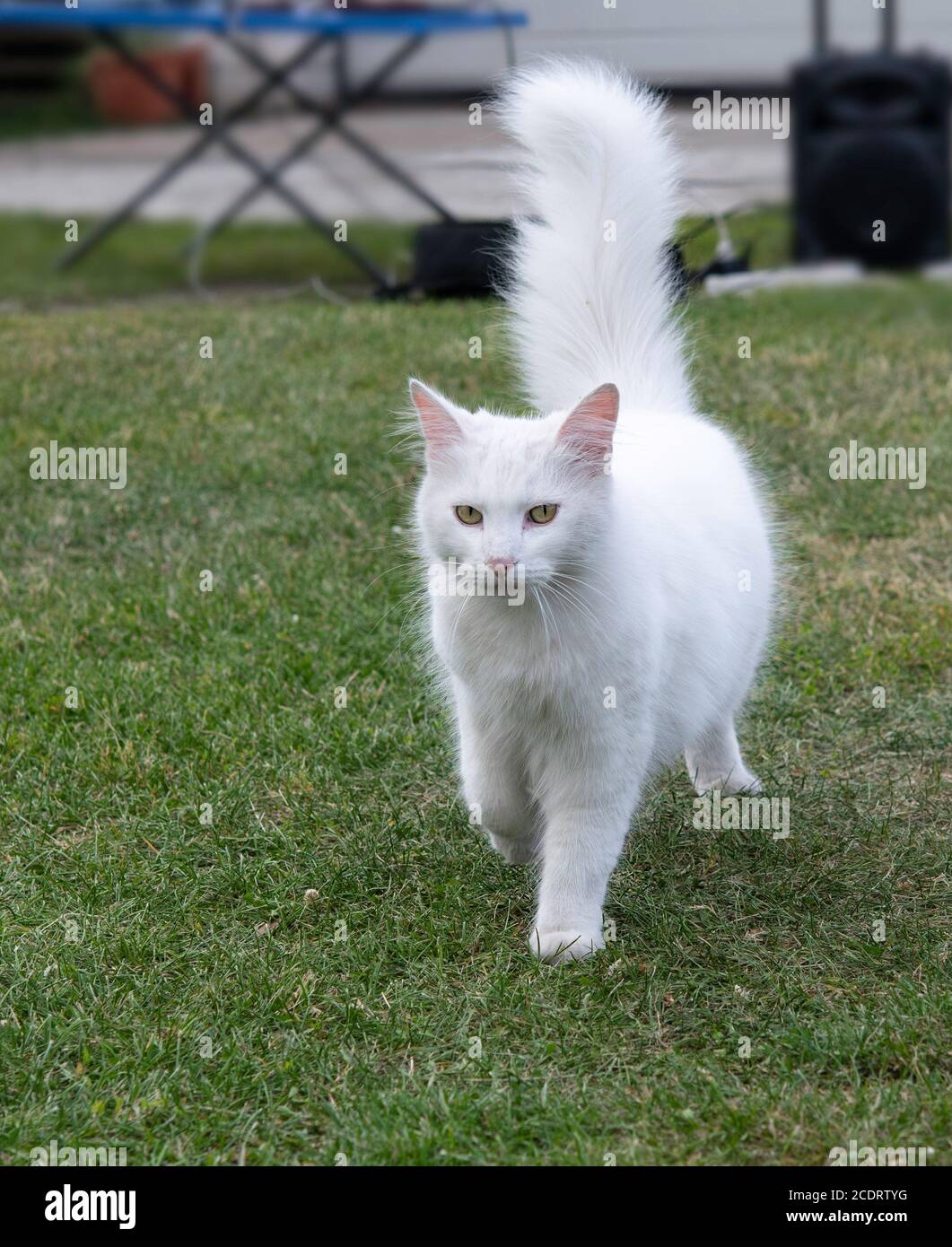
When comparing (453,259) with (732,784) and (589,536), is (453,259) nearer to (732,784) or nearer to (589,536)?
(732,784)

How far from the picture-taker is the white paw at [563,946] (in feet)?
10.1

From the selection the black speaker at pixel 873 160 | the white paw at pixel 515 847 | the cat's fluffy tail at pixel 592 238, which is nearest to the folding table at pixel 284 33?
the black speaker at pixel 873 160

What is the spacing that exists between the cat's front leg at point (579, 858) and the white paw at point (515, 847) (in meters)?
0.21

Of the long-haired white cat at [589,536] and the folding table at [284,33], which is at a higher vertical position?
the folding table at [284,33]

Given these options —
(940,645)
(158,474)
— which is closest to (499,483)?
(940,645)

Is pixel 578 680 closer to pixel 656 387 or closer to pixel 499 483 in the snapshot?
pixel 499 483

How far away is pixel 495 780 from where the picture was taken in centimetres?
318

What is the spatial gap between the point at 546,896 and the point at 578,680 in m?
0.49

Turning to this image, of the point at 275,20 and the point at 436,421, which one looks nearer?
the point at 436,421

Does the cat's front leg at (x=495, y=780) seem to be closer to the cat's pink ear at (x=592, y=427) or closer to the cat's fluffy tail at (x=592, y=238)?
the cat's pink ear at (x=592, y=427)

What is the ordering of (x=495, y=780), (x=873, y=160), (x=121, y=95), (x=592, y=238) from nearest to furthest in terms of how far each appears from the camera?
(x=495, y=780), (x=592, y=238), (x=873, y=160), (x=121, y=95)

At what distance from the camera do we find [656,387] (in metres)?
3.90

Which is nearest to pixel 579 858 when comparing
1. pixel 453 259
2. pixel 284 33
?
pixel 453 259

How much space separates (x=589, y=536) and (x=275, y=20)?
7.15m
